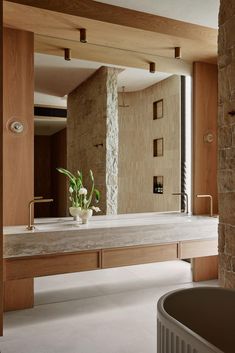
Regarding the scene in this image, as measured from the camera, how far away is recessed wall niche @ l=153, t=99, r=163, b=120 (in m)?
3.84

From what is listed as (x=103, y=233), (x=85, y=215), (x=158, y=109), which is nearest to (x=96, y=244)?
(x=103, y=233)

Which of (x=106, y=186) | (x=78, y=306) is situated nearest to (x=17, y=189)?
(x=106, y=186)

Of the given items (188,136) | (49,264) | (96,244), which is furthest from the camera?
(188,136)

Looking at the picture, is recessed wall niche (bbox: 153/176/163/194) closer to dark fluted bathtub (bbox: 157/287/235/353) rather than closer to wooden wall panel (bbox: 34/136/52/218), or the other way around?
wooden wall panel (bbox: 34/136/52/218)

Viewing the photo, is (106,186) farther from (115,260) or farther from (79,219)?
(115,260)

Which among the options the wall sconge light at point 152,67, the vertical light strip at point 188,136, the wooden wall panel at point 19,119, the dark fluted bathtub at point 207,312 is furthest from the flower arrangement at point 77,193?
the dark fluted bathtub at point 207,312

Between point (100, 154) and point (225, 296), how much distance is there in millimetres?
2272

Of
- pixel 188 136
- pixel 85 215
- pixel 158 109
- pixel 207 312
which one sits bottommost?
pixel 207 312

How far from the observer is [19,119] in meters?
2.84

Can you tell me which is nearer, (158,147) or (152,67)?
(152,67)

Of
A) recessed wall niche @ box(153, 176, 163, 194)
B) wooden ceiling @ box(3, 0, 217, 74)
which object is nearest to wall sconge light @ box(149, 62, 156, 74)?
wooden ceiling @ box(3, 0, 217, 74)

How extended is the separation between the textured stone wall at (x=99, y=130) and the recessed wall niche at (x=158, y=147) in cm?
52

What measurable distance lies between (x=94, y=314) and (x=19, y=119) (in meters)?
1.77

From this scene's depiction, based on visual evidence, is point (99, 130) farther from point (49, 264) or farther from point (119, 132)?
point (49, 264)
